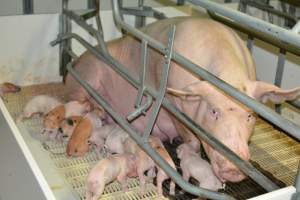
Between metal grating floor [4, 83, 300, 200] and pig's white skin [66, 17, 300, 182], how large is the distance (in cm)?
23

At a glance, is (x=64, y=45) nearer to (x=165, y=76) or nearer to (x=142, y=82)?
A: (x=142, y=82)

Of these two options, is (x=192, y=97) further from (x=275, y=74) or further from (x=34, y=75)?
(x=34, y=75)

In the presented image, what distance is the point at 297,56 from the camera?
2740mm

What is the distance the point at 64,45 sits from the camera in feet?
9.89

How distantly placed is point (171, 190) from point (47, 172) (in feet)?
1.92

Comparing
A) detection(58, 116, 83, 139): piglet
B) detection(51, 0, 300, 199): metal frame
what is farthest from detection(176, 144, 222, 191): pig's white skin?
detection(58, 116, 83, 139): piglet

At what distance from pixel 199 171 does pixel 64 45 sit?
4.84 ft

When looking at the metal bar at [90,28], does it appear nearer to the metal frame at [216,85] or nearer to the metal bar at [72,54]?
the metal frame at [216,85]

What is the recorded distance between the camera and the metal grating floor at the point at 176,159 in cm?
208

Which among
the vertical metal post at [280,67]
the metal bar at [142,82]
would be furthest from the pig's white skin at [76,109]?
the vertical metal post at [280,67]

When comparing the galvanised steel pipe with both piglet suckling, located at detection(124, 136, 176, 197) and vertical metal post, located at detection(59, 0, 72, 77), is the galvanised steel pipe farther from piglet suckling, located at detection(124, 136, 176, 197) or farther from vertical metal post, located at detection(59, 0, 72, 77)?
vertical metal post, located at detection(59, 0, 72, 77)

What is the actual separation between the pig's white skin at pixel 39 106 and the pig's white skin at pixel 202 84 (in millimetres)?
204

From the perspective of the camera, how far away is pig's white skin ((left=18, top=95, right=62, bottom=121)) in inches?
99.4

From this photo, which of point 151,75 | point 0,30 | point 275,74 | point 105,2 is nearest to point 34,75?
point 0,30
